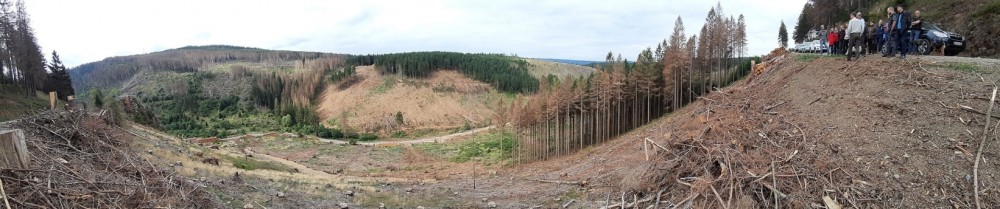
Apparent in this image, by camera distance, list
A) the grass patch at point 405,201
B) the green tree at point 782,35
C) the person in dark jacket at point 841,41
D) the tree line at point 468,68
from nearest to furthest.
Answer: the grass patch at point 405,201
the person in dark jacket at point 841,41
the green tree at point 782,35
the tree line at point 468,68

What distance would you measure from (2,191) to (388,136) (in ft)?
280

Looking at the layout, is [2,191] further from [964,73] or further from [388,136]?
[388,136]

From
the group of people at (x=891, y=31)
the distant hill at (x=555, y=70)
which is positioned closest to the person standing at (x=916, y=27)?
the group of people at (x=891, y=31)

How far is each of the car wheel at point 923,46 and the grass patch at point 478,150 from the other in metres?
32.7

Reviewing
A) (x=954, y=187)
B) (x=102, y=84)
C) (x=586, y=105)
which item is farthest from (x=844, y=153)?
(x=102, y=84)

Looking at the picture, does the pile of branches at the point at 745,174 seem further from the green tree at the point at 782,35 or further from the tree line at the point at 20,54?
the green tree at the point at 782,35

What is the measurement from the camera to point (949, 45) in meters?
20.8

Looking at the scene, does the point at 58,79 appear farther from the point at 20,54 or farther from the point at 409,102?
the point at 409,102

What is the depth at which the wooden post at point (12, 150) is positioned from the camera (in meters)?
6.11

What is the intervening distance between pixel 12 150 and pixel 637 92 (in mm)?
41651

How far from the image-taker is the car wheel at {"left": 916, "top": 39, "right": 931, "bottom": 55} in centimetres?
2015

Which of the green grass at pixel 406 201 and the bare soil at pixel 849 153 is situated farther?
the green grass at pixel 406 201

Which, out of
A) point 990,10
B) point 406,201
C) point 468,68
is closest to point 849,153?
point 406,201

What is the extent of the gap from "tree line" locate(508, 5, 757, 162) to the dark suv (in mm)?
20035
